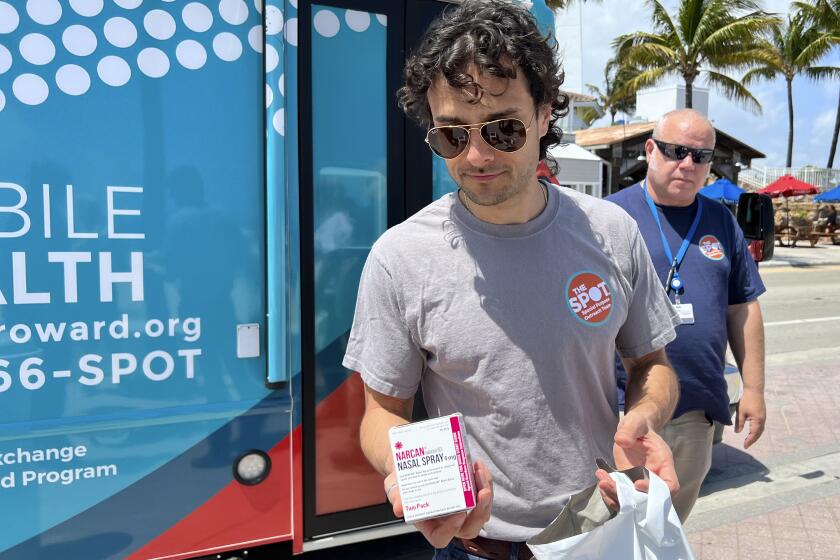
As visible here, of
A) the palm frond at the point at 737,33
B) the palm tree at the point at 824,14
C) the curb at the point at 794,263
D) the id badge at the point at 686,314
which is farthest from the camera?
the palm tree at the point at 824,14

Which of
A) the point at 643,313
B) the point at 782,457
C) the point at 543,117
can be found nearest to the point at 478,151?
the point at 543,117

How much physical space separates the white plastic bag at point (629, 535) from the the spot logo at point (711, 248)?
1.49 metres

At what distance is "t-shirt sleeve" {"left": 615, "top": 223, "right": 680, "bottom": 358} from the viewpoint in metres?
1.69

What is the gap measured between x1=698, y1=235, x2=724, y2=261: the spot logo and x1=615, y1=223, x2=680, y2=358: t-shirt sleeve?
113cm

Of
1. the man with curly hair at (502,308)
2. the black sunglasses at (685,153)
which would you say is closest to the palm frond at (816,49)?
the black sunglasses at (685,153)

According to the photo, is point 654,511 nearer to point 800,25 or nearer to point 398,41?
point 398,41

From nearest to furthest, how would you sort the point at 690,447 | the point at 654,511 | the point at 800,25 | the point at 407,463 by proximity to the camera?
the point at 407,463 < the point at 654,511 < the point at 690,447 < the point at 800,25

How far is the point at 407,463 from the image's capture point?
1.28 metres

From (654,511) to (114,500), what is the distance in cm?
160

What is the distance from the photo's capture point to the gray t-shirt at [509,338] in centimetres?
154

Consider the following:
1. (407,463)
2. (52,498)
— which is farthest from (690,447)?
(52,498)

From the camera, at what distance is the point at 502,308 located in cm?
154

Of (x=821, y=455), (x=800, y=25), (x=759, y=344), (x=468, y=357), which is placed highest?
(x=800, y=25)

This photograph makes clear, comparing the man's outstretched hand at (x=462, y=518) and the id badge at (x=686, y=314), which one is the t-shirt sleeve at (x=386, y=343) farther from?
the id badge at (x=686, y=314)
